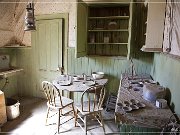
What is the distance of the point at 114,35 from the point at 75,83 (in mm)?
1403

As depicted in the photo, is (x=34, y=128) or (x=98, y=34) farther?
(x=98, y=34)

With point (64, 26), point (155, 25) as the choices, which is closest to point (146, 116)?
point (155, 25)

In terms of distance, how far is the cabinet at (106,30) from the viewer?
12.3 feet

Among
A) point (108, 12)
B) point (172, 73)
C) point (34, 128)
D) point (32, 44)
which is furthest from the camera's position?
point (32, 44)

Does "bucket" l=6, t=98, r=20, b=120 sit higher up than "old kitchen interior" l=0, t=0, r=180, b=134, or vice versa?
"old kitchen interior" l=0, t=0, r=180, b=134

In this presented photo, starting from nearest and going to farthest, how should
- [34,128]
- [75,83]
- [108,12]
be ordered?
[34,128]
[75,83]
[108,12]

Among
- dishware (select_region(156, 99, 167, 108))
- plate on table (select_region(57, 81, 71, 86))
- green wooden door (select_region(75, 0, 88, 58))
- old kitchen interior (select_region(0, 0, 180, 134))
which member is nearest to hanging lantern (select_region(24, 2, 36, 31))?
old kitchen interior (select_region(0, 0, 180, 134))

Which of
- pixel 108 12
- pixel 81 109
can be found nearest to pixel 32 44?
Answer: pixel 108 12

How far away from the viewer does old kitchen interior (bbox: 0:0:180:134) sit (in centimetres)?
256

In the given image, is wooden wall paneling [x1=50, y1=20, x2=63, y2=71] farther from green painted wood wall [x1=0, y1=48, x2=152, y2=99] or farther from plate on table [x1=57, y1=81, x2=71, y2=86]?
plate on table [x1=57, y1=81, x2=71, y2=86]

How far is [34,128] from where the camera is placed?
3.04 metres

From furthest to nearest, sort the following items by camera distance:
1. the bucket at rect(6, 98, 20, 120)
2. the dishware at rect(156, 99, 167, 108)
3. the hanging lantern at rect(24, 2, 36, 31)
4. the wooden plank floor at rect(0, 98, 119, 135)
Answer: the bucket at rect(6, 98, 20, 120) < the wooden plank floor at rect(0, 98, 119, 135) < the hanging lantern at rect(24, 2, 36, 31) < the dishware at rect(156, 99, 167, 108)

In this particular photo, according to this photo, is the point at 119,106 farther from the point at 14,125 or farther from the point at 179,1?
the point at 14,125

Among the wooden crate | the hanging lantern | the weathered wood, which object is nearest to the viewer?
the weathered wood
